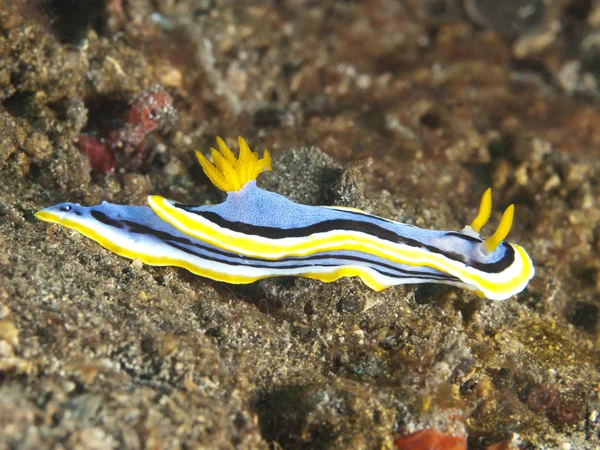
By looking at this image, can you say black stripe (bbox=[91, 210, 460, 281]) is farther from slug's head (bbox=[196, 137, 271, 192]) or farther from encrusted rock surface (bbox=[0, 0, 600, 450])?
slug's head (bbox=[196, 137, 271, 192])

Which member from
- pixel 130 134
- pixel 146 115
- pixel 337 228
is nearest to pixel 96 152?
pixel 130 134

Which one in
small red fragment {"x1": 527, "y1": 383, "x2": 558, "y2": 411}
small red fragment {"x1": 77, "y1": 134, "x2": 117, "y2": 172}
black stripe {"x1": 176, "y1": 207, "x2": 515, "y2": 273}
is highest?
small red fragment {"x1": 77, "y1": 134, "x2": 117, "y2": 172}

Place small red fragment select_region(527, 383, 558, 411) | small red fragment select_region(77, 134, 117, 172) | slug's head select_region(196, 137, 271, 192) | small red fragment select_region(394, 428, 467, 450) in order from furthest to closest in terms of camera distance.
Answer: small red fragment select_region(77, 134, 117, 172) < small red fragment select_region(527, 383, 558, 411) < slug's head select_region(196, 137, 271, 192) < small red fragment select_region(394, 428, 467, 450)

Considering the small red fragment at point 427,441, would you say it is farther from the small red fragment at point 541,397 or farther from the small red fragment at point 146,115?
the small red fragment at point 146,115

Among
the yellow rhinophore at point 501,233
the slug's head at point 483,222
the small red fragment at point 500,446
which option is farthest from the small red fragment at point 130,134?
the small red fragment at point 500,446

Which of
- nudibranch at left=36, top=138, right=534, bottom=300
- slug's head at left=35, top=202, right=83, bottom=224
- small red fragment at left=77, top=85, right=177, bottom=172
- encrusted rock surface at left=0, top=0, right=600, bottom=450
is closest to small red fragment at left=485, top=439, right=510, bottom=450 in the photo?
encrusted rock surface at left=0, top=0, right=600, bottom=450

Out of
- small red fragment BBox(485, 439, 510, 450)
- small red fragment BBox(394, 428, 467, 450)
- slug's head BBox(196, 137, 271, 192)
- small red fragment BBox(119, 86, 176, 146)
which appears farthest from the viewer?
small red fragment BBox(119, 86, 176, 146)

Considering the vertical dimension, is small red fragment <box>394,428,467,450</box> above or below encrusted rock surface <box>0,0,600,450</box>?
below

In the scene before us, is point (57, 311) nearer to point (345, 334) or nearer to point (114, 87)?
point (345, 334)
